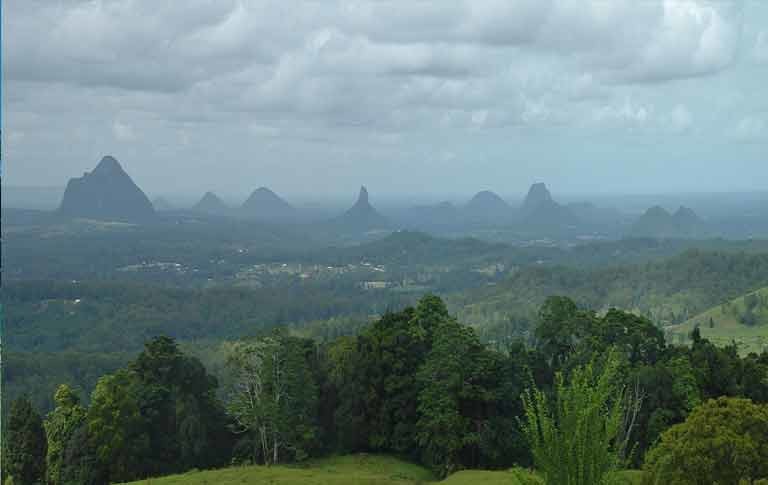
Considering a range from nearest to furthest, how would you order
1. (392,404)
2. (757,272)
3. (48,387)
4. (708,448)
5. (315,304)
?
(708,448) → (392,404) → (48,387) → (757,272) → (315,304)

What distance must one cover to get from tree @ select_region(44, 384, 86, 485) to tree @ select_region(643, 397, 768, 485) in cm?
2620

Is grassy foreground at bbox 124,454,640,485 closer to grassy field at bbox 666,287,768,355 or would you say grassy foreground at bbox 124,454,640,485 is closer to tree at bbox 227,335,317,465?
tree at bbox 227,335,317,465

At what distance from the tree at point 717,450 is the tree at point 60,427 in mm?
26196

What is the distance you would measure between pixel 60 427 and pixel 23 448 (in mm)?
3496

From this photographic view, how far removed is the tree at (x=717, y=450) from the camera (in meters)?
18.3

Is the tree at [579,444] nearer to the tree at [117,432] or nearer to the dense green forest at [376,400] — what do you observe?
the dense green forest at [376,400]

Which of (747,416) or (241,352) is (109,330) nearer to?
(241,352)

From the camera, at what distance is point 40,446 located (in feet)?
109

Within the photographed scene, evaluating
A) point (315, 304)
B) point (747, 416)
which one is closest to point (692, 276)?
point (315, 304)

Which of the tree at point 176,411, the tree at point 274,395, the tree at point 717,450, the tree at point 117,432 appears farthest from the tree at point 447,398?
the tree at point 117,432

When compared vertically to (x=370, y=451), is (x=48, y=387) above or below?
below

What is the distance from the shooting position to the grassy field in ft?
316

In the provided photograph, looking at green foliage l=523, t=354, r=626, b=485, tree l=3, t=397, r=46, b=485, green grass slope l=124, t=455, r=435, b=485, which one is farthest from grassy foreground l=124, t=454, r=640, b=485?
tree l=3, t=397, r=46, b=485

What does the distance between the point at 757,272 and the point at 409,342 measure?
5528 inches
